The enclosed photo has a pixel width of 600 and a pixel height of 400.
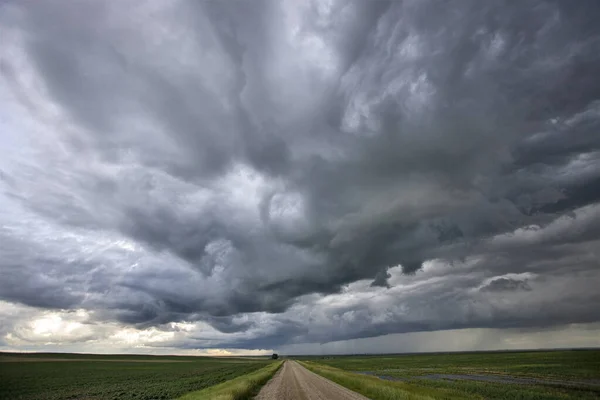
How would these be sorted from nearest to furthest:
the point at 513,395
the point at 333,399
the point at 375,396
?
the point at 333,399 → the point at 375,396 → the point at 513,395

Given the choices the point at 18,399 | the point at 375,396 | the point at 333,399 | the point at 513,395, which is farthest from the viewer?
the point at 18,399

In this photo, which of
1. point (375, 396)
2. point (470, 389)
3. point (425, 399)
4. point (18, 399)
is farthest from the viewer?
point (470, 389)

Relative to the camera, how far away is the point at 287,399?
3086 cm

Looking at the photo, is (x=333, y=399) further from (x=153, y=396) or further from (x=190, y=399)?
(x=153, y=396)

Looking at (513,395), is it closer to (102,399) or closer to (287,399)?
(287,399)

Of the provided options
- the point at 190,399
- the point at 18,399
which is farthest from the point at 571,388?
the point at 18,399

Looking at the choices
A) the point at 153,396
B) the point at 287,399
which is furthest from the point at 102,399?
the point at 287,399

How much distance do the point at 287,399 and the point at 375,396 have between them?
871 cm

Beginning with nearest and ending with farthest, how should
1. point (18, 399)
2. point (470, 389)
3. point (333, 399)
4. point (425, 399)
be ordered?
point (425, 399)
point (333, 399)
point (18, 399)
point (470, 389)

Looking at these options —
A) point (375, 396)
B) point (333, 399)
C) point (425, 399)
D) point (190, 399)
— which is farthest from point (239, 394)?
point (425, 399)

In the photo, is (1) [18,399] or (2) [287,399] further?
(1) [18,399]

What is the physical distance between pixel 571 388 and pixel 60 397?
63626 millimetres

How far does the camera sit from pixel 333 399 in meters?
30.5

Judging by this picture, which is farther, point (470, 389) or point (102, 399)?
point (470, 389)
